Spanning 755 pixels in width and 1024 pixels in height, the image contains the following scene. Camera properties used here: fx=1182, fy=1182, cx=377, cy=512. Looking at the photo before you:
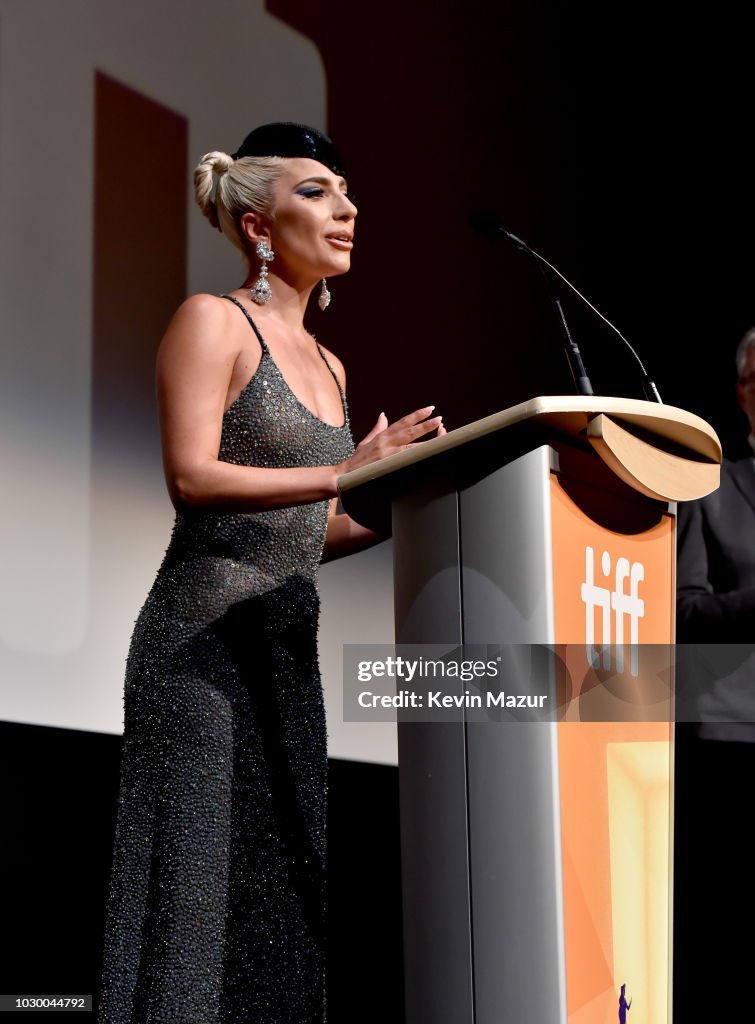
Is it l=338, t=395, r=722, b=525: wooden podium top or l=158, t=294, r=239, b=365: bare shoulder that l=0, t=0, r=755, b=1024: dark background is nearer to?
l=158, t=294, r=239, b=365: bare shoulder

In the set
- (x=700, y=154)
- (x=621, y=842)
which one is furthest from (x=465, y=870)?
(x=700, y=154)

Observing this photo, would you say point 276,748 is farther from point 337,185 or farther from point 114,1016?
point 337,185

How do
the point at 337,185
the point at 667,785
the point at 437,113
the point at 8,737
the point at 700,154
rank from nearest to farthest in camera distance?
the point at 667,785
the point at 337,185
the point at 8,737
the point at 437,113
the point at 700,154

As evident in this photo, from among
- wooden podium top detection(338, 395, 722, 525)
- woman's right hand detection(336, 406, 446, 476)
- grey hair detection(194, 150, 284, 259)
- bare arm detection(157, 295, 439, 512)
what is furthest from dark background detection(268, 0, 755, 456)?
wooden podium top detection(338, 395, 722, 525)

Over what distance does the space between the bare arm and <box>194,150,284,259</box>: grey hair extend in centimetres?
21

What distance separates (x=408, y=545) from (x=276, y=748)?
0.53 metres

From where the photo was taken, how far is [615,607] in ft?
3.72

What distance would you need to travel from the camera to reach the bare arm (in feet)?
4.70

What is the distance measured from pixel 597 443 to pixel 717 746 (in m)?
1.15

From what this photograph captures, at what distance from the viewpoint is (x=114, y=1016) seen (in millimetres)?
1472

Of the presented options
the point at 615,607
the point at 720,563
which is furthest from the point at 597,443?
the point at 720,563

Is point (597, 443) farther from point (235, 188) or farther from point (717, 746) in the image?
point (717, 746)

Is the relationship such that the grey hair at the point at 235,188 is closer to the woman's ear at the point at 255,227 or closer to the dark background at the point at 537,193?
the woman's ear at the point at 255,227

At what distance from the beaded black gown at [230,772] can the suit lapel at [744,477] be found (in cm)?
88
